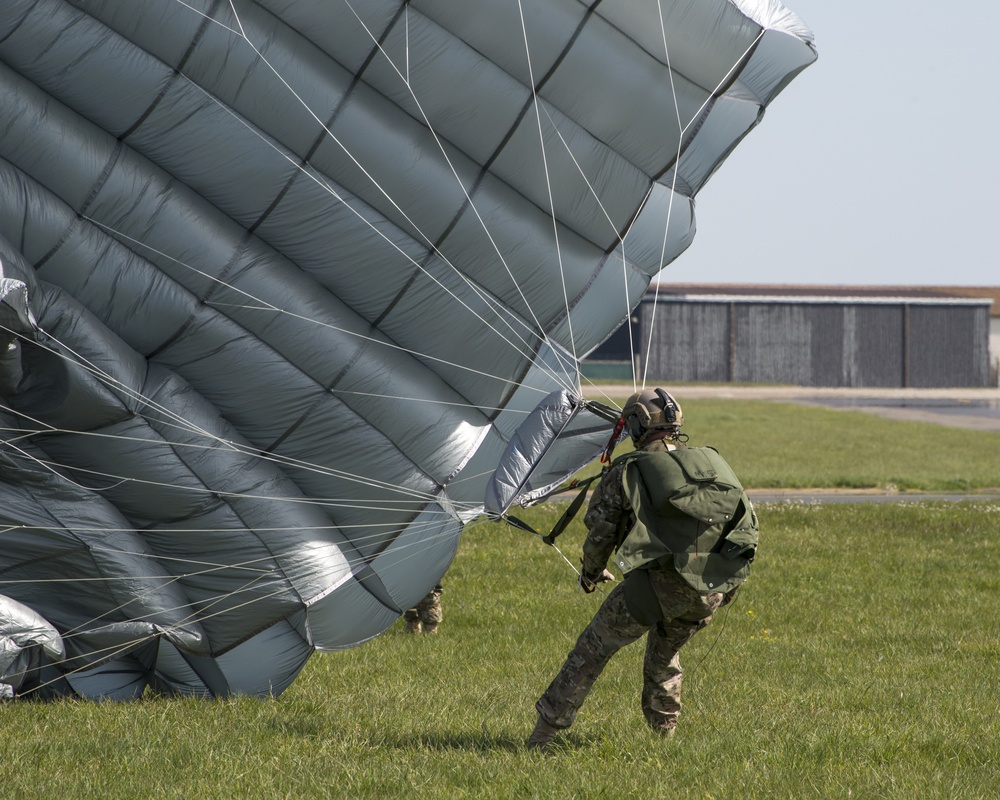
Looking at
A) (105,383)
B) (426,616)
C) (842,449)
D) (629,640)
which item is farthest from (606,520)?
(842,449)

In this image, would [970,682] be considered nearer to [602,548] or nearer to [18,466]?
[602,548]

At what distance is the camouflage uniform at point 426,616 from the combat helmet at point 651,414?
2877mm

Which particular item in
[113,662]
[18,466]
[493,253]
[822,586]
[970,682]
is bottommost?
[113,662]

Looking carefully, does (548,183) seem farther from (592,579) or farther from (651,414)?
(592,579)

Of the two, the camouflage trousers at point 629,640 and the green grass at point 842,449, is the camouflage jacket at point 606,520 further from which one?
the green grass at point 842,449

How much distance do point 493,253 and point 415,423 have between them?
95cm

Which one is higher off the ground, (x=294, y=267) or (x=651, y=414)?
(x=651, y=414)

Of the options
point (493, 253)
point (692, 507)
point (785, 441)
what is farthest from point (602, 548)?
point (785, 441)

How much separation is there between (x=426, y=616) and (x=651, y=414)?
3.10m

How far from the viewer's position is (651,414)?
4.80m

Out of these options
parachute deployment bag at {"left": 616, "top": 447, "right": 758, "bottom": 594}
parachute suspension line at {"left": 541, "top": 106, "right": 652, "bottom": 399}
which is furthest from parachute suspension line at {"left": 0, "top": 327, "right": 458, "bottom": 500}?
parachute deployment bag at {"left": 616, "top": 447, "right": 758, "bottom": 594}

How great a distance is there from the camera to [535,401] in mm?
6184

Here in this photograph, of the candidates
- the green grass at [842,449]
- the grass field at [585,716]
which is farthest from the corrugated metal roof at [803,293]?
the grass field at [585,716]

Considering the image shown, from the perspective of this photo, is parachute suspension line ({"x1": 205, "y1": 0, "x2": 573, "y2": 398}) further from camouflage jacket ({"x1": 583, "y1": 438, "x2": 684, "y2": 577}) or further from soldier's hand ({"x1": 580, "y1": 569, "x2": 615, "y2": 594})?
soldier's hand ({"x1": 580, "y1": 569, "x2": 615, "y2": 594})
